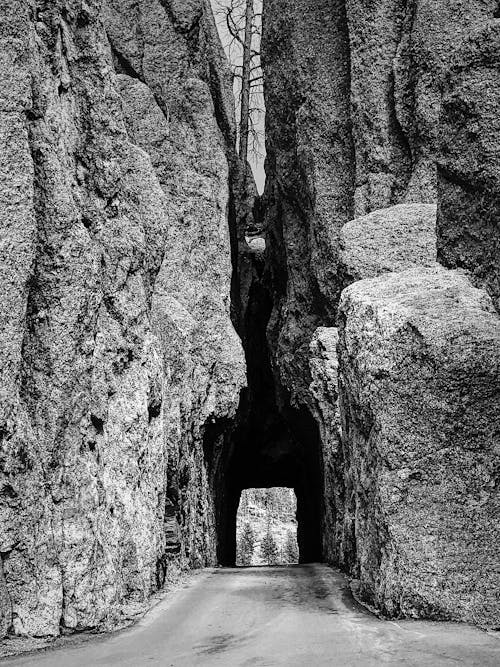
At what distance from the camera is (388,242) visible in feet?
36.3

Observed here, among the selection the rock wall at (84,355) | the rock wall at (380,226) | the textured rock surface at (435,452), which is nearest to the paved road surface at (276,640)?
the textured rock surface at (435,452)

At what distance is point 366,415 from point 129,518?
2.93m

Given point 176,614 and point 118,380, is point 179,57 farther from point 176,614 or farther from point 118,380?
A: point 176,614

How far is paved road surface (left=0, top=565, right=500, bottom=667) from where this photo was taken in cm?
518

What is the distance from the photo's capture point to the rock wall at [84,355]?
21.9 feet

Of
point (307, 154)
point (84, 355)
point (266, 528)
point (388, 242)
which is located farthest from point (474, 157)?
point (266, 528)

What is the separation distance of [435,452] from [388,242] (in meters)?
4.98

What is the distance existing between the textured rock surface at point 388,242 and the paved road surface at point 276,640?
4.66 m

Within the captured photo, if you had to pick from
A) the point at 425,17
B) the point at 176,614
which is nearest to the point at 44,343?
the point at 176,614

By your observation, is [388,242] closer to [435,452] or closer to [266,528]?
[435,452]

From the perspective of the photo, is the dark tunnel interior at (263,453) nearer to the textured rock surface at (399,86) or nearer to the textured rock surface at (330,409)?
the textured rock surface at (330,409)

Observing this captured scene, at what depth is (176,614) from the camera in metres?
7.62

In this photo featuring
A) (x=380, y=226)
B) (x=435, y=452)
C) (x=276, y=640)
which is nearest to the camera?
(x=276, y=640)

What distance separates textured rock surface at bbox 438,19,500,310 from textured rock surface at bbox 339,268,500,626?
51 cm
